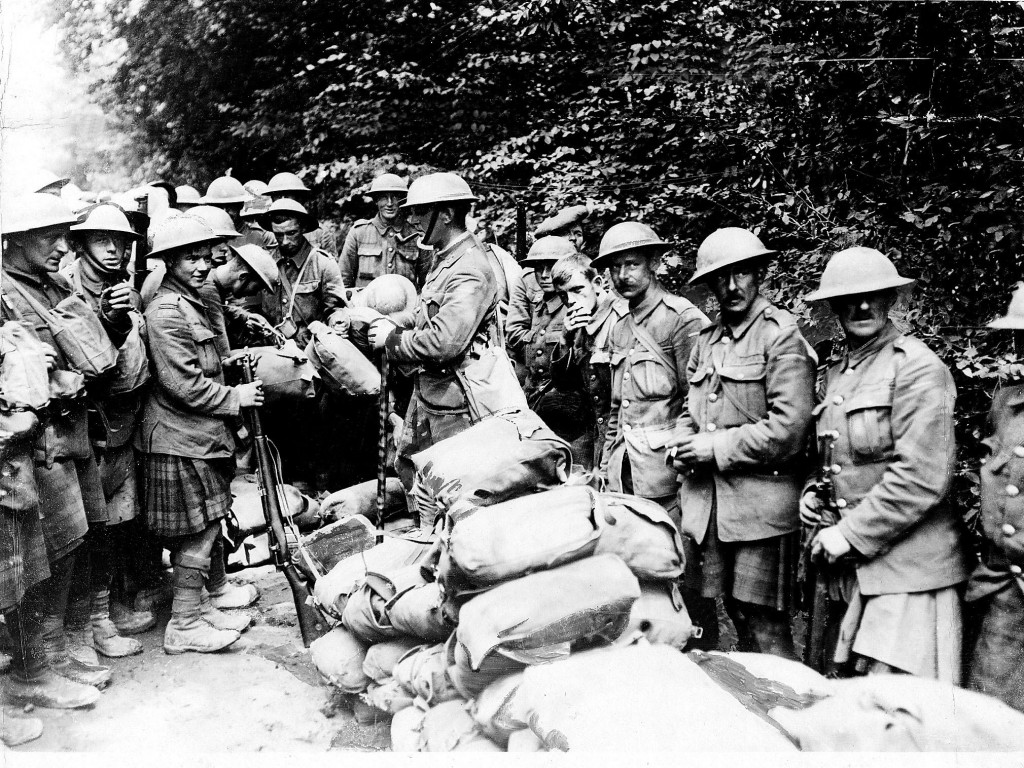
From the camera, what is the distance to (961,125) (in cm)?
434

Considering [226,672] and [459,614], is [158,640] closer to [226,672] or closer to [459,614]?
[226,672]

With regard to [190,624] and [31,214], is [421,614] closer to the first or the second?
[190,624]

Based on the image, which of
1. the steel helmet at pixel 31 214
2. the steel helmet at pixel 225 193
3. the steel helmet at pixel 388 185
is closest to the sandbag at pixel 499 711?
the steel helmet at pixel 31 214

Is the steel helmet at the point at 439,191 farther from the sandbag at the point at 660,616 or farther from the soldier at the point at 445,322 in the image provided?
the sandbag at the point at 660,616

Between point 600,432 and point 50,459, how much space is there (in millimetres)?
3121

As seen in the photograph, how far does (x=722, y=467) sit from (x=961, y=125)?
2214mm

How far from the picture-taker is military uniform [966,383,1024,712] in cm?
300

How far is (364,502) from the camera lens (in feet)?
20.2

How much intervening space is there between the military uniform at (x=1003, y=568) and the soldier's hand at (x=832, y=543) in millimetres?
455

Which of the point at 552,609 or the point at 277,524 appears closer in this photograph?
the point at 552,609

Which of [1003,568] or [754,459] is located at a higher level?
[754,459]

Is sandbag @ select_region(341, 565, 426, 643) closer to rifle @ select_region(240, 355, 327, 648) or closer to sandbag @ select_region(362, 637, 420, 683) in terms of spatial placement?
sandbag @ select_region(362, 637, 420, 683)

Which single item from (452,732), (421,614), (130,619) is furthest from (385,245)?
(452,732)

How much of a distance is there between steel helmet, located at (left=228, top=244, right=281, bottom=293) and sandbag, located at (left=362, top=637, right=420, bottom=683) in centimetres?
280
